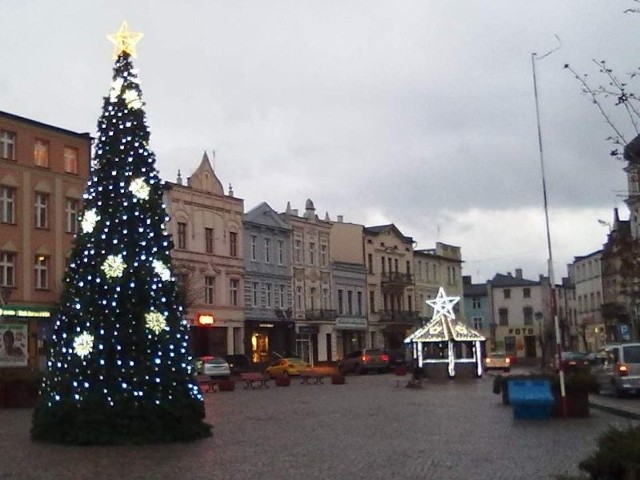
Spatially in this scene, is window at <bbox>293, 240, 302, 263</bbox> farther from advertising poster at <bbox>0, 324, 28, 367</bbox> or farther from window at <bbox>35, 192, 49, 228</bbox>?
advertising poster at <bbox>0, 324, 28, 367</bbox>

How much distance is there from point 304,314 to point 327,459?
2316 inches

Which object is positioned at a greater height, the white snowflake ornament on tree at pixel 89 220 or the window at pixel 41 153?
the window at pixel 41 153

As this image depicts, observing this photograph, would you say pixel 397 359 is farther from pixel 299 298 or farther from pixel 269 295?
pixel 269 295

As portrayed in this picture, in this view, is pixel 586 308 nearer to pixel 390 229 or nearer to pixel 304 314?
pixel 390 229

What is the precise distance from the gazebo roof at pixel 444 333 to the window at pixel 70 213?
62.2 ft

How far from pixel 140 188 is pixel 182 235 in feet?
141

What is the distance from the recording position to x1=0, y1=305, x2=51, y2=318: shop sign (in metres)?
47.8

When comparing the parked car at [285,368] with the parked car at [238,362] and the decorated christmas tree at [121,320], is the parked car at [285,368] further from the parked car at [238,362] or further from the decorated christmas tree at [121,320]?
the decorated christmas tree at [121,320]

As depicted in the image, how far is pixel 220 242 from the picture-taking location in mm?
65375

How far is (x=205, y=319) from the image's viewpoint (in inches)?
2426

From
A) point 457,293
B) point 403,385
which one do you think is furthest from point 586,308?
point 403,385

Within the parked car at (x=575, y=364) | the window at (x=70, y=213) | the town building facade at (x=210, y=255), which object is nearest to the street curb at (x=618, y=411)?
the parked car at (x=575, y=364)

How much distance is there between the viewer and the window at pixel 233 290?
66.0 metres

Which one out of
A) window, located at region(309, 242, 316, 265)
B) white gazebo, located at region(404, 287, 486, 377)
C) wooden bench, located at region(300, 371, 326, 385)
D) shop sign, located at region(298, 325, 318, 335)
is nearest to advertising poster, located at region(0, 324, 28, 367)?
wooden bench, located at region(300, 371, 326, 385)
